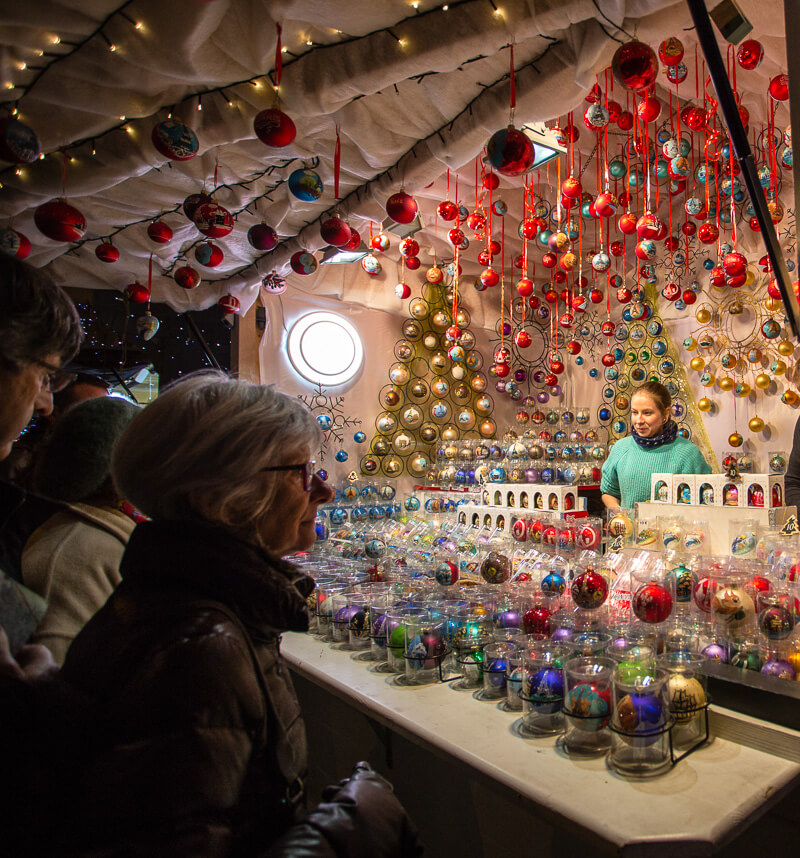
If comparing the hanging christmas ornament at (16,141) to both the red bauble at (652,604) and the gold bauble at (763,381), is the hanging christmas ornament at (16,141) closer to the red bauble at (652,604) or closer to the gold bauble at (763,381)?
the red bauble at (652,604)

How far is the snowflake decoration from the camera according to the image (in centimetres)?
646

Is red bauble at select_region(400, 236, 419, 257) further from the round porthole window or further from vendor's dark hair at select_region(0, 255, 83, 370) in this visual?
vendor's dark hair at select_region(0, 255, 83, 370)

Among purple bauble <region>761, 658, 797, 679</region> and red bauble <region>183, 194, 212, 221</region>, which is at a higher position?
red bauble <region>183, 194, 212, 221</region>

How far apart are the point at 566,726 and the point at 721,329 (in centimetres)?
547

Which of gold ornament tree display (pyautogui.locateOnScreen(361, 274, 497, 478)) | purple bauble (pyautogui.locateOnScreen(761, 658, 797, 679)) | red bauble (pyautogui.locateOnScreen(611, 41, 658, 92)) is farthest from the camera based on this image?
gold ornament tree display (pyautogui.locateOnScreen(361, 274, 497, 478))

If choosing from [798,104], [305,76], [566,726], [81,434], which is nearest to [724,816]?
[566,726]

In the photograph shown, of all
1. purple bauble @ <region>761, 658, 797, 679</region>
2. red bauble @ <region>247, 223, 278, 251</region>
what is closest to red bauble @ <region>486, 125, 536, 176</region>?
red bauble @ <region>247, 223, 278, 251</region>

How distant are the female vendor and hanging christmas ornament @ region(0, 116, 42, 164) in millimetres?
3233

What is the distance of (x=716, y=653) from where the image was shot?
62.6 inches

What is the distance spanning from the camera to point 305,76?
8.32ft

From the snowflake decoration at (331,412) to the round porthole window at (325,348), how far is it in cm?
15

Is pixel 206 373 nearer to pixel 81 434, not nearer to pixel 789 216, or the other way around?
pixel 81 434

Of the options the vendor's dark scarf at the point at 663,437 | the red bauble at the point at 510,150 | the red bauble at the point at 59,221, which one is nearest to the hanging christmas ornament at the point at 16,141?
the red bauble at the point at 59,221

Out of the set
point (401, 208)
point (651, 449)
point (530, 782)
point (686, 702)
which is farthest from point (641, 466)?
point (530, 782)
